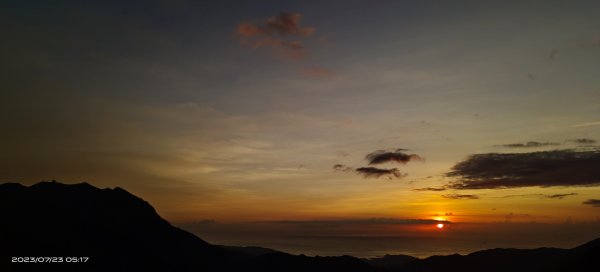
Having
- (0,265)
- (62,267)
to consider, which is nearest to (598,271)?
(62,267)

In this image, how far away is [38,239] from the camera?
19688 cm

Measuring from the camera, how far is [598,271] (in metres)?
199

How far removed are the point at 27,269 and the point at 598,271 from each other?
794ft

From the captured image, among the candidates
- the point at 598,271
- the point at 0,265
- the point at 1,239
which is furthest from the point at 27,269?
the point at 598,271

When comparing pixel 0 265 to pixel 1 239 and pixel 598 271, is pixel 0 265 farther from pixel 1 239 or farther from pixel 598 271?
pixel 598 271

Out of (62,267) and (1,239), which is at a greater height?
(1,239)

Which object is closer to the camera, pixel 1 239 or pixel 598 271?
pixel 1 239

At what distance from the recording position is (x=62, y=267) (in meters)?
192

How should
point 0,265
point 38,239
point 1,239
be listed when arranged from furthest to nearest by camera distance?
point 38,239 < point 1,239 < point 0,265

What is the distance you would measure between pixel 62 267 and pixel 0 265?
2729 cm

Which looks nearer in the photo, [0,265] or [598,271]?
[0,265]

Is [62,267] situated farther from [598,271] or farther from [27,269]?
[598,271]

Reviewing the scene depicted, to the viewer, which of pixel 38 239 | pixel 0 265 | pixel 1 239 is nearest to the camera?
pixel 0 265

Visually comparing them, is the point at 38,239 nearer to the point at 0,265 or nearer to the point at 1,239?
the point at 1,239
